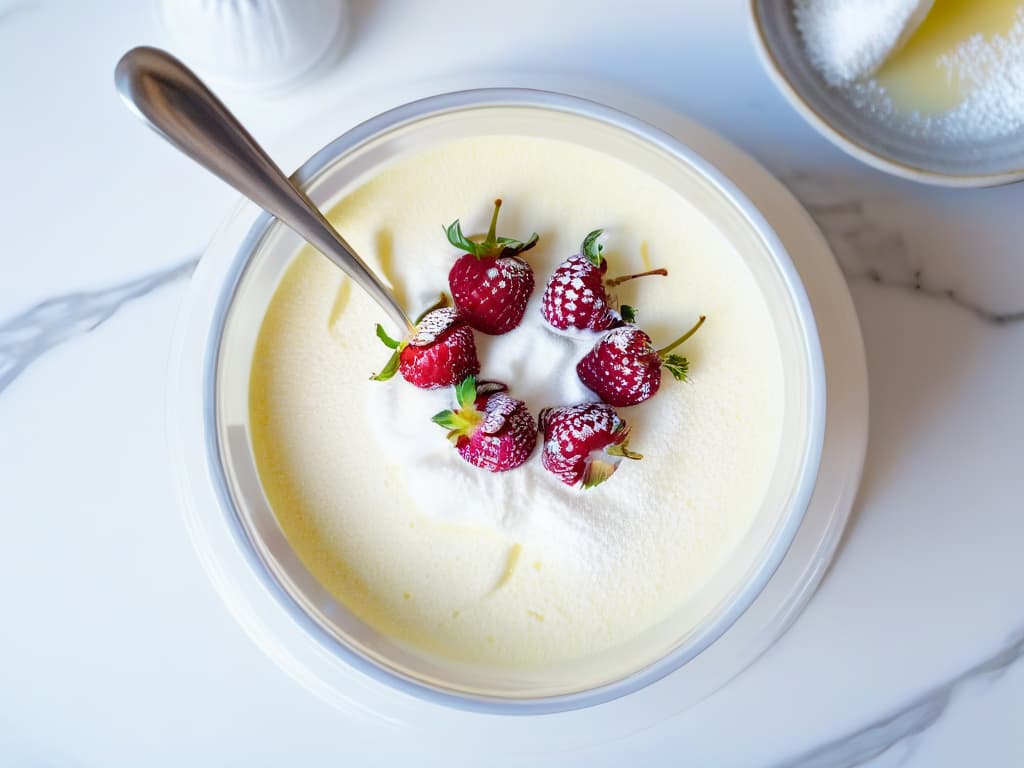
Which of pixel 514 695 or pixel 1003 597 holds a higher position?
pixel 1003 597

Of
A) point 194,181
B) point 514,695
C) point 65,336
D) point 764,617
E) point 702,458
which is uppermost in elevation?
point 194,181

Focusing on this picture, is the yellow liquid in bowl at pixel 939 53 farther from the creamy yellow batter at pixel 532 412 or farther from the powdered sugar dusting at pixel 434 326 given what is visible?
the powdered sugar dusting at pixel 434 326

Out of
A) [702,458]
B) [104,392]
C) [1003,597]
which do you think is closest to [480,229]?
[702,458]

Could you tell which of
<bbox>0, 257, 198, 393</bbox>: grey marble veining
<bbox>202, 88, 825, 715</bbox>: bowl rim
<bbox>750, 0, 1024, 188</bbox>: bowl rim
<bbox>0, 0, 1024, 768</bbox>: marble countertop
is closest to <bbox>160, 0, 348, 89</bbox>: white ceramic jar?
<bbox>0, 0, 1024, 768</bbox>: marble countertop

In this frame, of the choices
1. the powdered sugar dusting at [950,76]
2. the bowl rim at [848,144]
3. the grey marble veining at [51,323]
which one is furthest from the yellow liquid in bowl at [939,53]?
the grey marble veining at [51,323]

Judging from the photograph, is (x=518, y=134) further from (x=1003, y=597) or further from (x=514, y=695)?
(x=1003, y=597)

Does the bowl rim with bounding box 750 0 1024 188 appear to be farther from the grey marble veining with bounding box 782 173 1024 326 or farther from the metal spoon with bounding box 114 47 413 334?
the metal spoon with bounding box 114 47 413 334

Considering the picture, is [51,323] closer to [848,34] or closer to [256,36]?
[256,36]
